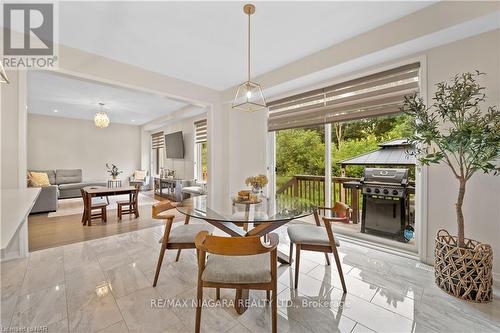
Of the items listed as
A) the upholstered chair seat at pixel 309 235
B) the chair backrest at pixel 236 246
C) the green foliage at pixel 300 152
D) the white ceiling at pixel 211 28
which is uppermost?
the white ceiling at pixel 211 28

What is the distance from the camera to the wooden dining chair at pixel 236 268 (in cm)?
126

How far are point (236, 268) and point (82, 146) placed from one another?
848cm

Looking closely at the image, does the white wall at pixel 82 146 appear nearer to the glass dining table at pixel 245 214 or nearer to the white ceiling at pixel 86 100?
the white ceiling at pixel 86 100

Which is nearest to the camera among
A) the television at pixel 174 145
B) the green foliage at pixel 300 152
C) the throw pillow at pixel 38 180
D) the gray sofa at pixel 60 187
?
the green foliage at pixel 300 152

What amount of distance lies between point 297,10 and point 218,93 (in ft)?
8.44

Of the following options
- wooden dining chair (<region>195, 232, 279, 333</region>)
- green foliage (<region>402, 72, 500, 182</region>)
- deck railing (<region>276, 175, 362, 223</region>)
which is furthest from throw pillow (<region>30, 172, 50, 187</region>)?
green foliage (<region>402, 72, 500, 182</region>)

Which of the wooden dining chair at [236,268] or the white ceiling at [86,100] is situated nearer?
the wooden dining chair at [236,268]

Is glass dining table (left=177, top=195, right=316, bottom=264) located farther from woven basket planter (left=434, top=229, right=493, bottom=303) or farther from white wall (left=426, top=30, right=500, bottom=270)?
white wall (left=426, top=30, right=500, bottom=270)

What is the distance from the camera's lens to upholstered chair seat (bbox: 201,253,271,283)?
137 cm

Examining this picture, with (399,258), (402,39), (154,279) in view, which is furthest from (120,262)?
(402,39)

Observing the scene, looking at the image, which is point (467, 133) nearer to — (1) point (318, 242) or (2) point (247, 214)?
(1) point (318, 242)

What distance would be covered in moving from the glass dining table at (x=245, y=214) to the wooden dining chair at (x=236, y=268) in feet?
0.97

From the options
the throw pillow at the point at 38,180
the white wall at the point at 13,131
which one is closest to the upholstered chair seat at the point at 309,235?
the white wall at the point at 13,131

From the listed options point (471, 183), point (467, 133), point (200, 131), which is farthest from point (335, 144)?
point (200, 131)
